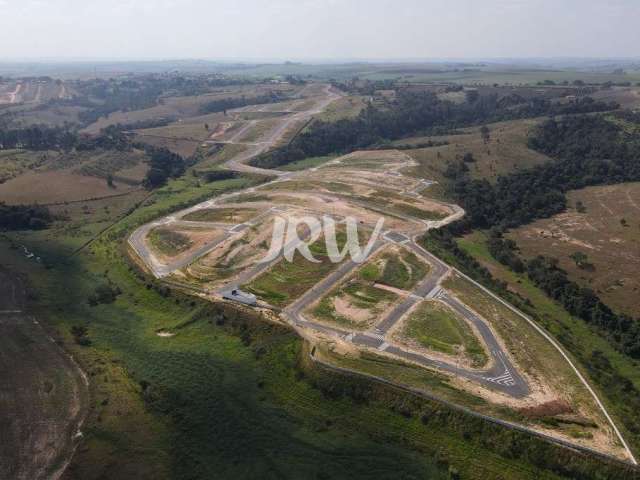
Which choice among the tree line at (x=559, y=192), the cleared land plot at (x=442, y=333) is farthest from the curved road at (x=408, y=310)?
the tree line at (x=559, y=192)

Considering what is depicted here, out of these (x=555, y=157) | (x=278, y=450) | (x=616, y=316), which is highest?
(x=555, y=157)

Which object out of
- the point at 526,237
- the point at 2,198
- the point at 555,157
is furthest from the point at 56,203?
the point at 555,157

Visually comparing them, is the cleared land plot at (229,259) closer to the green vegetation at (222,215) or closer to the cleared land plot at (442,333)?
the green vegetation at (222,215)

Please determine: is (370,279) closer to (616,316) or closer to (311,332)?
(311,332)

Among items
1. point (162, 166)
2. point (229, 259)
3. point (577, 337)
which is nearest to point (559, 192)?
point (577, 337)

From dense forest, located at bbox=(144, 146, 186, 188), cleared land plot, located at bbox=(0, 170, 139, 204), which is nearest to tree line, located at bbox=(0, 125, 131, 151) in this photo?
dense forest, located at bbox=(144, 146, 186, 188)

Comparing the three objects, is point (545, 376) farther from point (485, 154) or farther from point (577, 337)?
point (485, 154)
